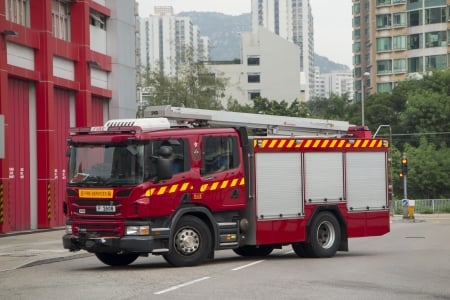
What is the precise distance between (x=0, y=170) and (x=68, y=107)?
7.46m

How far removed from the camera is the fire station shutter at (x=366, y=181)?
21719 mm

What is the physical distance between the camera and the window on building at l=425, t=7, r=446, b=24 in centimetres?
10992

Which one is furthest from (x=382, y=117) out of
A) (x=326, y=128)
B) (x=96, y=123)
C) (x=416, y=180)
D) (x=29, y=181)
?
(x=326, y=128)

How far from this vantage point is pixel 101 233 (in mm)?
18094

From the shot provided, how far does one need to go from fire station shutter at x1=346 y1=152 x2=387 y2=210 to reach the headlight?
556 centimetres

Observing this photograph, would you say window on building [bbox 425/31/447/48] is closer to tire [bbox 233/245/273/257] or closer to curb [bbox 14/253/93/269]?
curb [bbox 14/253/93/269]

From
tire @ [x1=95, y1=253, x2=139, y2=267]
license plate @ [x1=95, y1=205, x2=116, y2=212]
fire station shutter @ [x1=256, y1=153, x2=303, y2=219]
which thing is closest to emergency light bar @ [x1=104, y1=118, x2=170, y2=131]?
license plate @ [x1=95, y1=205, x2=116, y2=212]

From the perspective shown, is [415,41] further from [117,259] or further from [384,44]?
[117,259]

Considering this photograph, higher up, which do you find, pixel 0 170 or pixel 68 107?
pixel 68 107

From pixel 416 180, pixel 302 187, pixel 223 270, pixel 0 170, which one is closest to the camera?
pixel 223 270

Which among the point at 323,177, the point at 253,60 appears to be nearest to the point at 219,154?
the point at 323,177

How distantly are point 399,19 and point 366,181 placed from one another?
95200 mm

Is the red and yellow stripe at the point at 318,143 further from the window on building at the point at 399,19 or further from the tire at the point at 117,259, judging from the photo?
the window on building at the point at 399,19

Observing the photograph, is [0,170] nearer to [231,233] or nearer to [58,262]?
[58,262]
